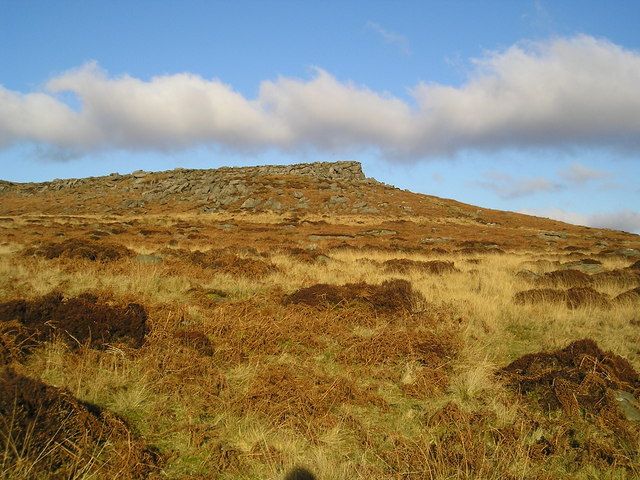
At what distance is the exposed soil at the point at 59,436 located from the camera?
3.52m

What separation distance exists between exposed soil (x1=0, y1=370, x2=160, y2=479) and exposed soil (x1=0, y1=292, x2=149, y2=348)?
2.12 m

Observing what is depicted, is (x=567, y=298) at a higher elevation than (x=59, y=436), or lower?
higher

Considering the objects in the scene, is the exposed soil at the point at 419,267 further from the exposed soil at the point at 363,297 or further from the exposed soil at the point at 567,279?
the exposed soil at the point at 363,297

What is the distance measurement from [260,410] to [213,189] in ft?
191

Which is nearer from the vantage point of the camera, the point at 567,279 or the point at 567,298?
the point at 567,298

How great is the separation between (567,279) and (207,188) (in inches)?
2114

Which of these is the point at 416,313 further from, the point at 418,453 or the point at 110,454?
the point at 110,454

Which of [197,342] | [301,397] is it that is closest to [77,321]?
[197,342]

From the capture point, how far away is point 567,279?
1381 centimetres

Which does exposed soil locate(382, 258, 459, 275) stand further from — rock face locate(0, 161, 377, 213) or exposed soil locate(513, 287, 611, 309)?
rock face locate(0, 161, 377, 213)

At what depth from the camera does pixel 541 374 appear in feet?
19.7

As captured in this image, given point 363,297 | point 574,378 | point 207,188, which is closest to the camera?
point 574,378

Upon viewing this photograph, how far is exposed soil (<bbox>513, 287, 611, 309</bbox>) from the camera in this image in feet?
34.3

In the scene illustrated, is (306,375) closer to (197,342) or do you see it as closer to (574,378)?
(197,342)
